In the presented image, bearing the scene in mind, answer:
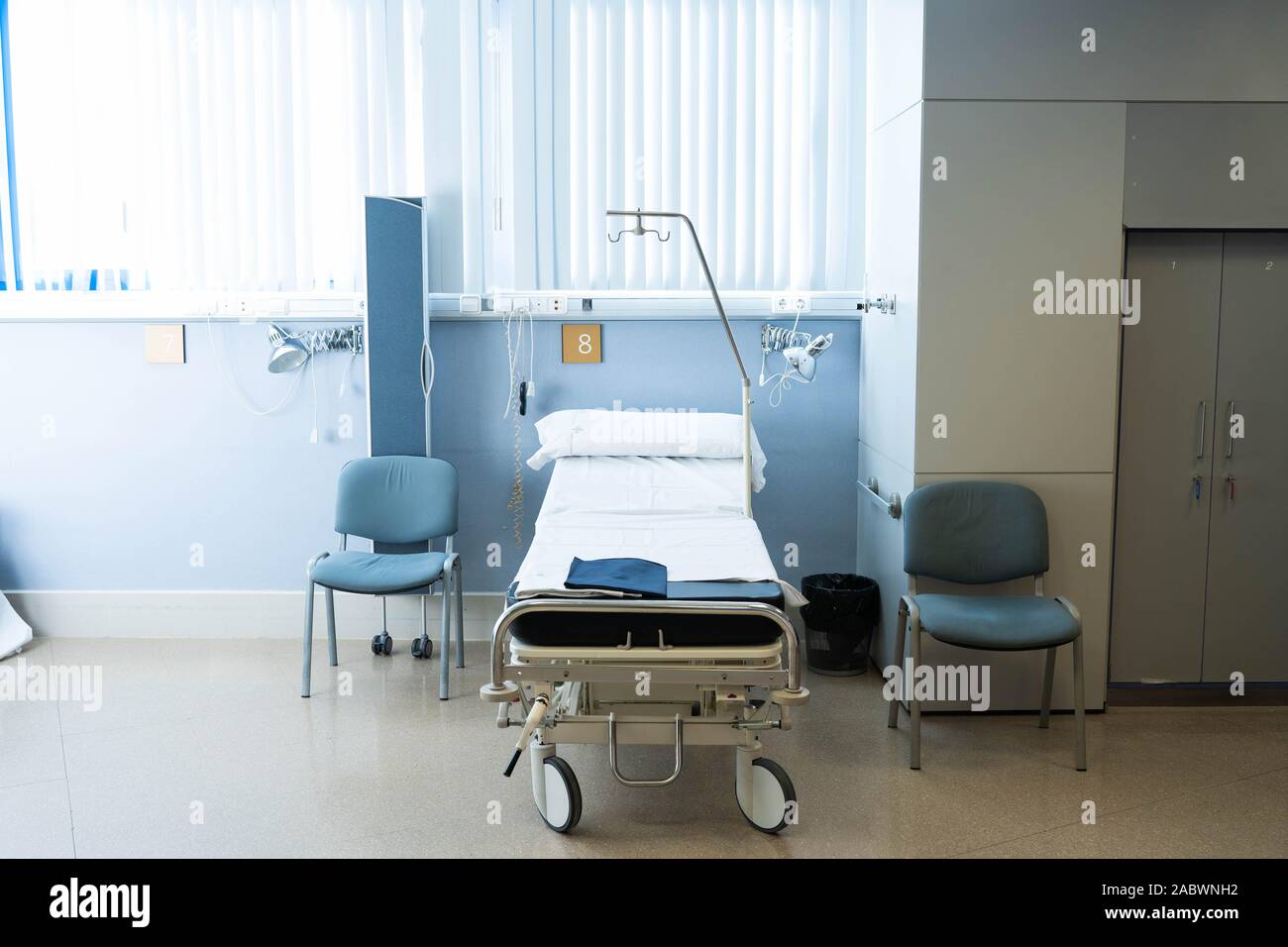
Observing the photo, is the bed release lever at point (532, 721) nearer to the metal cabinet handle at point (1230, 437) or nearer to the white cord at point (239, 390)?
the white cord at point (239, 390)

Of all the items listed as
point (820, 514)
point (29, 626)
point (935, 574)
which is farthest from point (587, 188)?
point (29, 626)

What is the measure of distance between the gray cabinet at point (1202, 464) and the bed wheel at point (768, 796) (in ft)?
5.45

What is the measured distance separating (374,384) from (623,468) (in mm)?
1081

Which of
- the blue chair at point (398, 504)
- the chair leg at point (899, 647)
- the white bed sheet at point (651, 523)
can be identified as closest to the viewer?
the white bed sheet at point (651, 523)

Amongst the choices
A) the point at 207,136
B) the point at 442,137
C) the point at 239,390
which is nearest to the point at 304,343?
the point at 239,390

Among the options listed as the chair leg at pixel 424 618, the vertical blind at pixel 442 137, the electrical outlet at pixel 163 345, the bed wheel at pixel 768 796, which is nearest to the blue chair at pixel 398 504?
the chair leg at pixel 424 618

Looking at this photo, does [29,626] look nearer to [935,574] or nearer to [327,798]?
[327,798]

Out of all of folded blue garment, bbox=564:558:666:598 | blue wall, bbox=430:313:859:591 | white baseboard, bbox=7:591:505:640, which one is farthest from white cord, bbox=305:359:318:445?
folded blue garment, bbox=564:558:666:598

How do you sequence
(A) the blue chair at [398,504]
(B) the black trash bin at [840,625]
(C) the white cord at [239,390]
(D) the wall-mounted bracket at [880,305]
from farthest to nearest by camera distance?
(C) the white cord at [239,390] < (A) the blue chair at [398,504] < (B) the black trash bin at [840,625] < (D) the wall-mounted bracket at [880,305]

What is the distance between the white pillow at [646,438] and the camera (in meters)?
4.42

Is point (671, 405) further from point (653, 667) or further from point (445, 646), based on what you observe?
point (653, 667)

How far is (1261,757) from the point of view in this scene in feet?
12.0

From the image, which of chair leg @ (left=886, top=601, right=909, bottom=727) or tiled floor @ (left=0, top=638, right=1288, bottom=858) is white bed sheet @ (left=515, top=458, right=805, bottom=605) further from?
tiled floor @ (left=0, top=638, right=1288, bottom=858)

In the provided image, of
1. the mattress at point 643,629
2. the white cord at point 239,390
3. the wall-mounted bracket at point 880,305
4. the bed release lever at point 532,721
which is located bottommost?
the bed release lever at point 532,721
